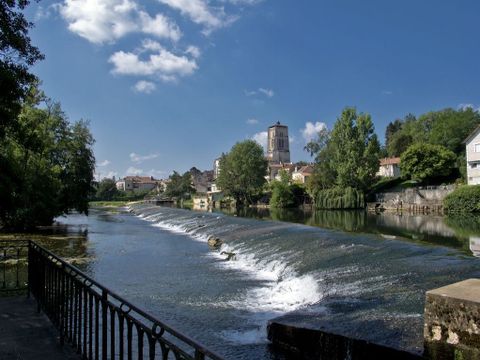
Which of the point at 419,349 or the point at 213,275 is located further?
the point at 213,275

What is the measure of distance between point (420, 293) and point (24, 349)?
7862mm

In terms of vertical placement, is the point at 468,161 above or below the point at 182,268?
above

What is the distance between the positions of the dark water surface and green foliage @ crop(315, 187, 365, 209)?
46.8m

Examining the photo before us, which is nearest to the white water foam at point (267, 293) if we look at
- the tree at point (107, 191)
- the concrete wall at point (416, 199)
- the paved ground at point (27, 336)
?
the paved ground at point (27, 336)

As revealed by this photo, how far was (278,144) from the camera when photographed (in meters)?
190

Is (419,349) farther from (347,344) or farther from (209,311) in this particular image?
(209,311)

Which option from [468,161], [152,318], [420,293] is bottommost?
[420,293]

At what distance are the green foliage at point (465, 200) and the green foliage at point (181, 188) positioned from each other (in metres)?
113

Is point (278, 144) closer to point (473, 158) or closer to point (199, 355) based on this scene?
point (473, 158)

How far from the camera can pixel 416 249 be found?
51.2 feet

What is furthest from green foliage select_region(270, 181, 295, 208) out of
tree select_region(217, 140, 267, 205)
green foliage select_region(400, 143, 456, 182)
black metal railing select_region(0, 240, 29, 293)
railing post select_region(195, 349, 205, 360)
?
railing post select_region(195, 349, 205, 360)

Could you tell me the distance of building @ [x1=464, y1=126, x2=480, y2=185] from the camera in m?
59.1

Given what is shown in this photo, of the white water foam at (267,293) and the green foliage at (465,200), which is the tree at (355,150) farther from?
the white water foam at (267,293)

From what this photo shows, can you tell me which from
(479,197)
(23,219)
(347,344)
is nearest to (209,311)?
(347,344)
